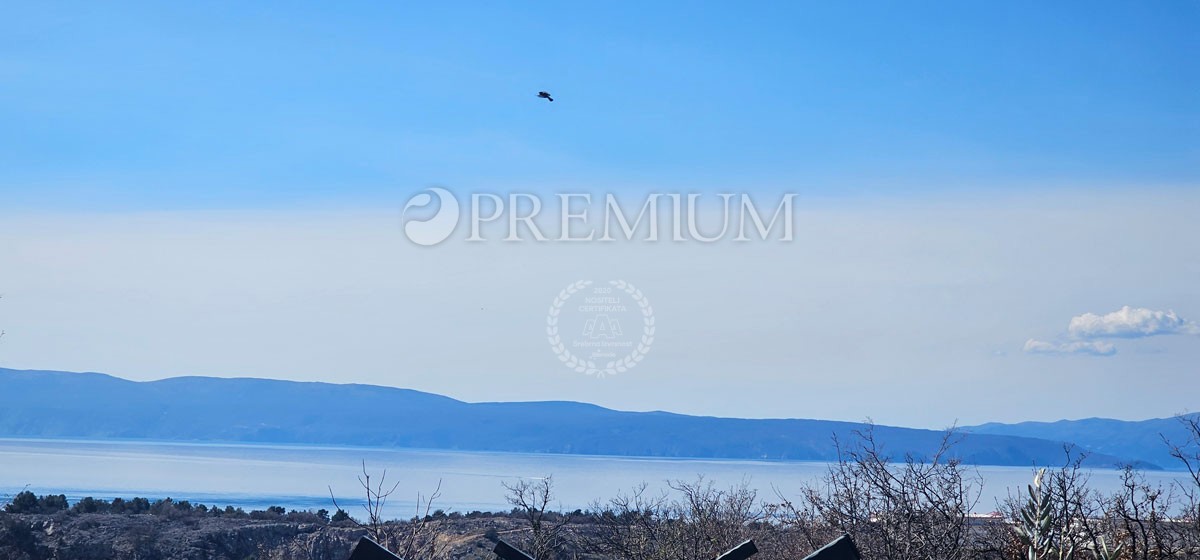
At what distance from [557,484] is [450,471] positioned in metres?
47.9

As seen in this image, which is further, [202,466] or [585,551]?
[202,466]

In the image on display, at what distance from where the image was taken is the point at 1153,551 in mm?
11383

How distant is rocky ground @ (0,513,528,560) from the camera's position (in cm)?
4809

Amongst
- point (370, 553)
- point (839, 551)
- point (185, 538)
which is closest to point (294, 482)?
point (185, 538)

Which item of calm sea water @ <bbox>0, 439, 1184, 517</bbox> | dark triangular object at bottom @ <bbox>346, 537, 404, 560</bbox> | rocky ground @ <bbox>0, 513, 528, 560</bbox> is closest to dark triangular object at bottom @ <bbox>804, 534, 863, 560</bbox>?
dark triangular object at bottom @ <bbox>346, 537, 404, 560</bbox>

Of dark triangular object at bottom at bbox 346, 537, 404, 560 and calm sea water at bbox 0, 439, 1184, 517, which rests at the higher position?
calm sea water at bbox 0, 439, 1184, 517

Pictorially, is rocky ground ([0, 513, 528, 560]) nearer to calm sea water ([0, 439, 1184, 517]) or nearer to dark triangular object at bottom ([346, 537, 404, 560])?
calm sea water ([0, 439, 1184, 517])

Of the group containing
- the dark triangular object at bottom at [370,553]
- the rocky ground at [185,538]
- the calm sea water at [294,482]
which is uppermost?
the calm sea water at [294,482]

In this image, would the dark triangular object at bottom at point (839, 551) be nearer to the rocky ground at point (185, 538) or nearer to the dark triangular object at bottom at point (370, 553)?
the dark triangular object at bottom at point (370, 553)

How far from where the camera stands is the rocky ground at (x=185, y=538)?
4809 centimetres

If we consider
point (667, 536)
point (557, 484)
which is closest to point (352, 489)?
point (557, 484)

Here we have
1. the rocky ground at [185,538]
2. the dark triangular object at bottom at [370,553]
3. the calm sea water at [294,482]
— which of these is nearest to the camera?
the dark triangular object at bottom at [370,553]

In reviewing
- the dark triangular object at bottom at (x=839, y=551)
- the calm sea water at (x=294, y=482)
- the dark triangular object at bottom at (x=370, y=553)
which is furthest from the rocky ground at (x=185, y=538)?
the dark triangular object at bottom at (x=839, y=551)

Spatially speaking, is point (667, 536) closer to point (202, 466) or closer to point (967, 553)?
point (967, 553)
